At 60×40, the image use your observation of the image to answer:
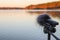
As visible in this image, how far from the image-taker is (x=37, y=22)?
1951 mm

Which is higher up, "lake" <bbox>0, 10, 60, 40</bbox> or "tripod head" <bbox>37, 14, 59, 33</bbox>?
"lake" <bbox>0, 10, 60, 40</bbox>

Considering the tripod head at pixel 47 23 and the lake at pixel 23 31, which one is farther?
the lake at pixel 23 31

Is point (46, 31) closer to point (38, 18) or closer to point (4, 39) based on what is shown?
point (38, 18)

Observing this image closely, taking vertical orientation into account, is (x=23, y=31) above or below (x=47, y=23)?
above

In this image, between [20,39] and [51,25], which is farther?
[20,39]

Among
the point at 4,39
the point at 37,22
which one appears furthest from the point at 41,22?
the point at 4,39

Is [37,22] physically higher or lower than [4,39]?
lower

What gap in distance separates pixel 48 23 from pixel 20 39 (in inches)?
383

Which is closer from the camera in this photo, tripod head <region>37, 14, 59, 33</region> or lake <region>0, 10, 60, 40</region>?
tripod head <region>37, 14, 59, 33</region>

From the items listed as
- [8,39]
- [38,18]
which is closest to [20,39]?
[8,39]

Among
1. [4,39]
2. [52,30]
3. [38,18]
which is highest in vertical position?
[4,39]

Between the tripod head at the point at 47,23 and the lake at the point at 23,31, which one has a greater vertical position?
the lake at the point at 23,31

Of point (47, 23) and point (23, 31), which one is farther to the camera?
point (23, 31)

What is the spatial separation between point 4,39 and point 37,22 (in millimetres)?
9594
